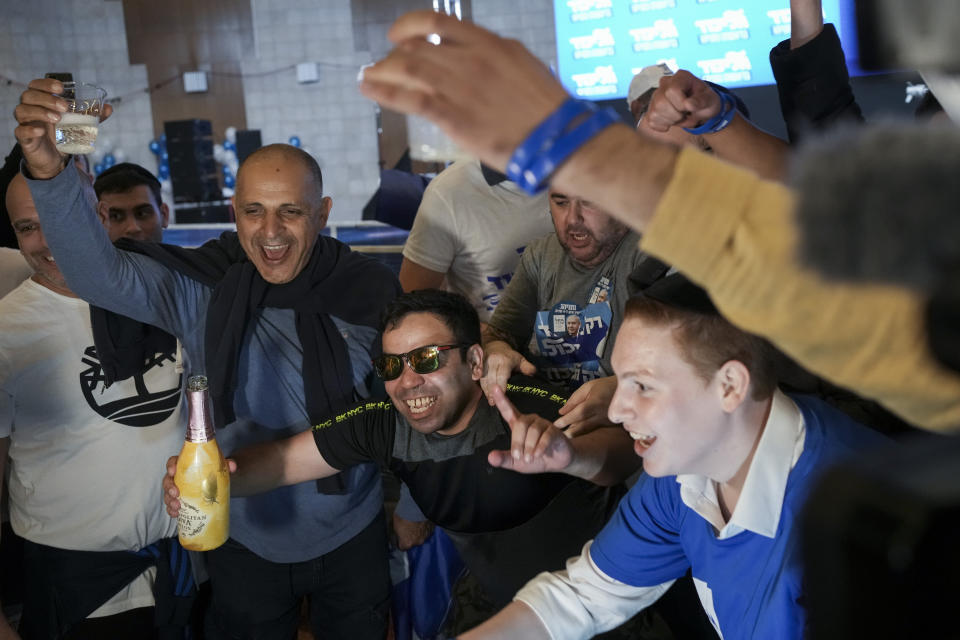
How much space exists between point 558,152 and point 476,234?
219cm

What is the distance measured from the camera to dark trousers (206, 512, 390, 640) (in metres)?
2.37

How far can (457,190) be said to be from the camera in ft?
9.50

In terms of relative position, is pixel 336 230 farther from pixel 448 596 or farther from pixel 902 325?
pixel 902 325

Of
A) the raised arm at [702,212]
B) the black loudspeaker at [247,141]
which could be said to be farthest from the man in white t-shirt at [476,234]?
the black loudspeaker at [247,141]

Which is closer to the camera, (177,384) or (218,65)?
(177,384)

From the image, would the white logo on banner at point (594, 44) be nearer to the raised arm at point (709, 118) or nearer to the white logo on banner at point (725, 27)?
the white logo on banner at point (725, 27)

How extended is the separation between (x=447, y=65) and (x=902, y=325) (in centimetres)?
38

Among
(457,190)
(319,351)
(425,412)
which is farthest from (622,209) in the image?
(457,190)

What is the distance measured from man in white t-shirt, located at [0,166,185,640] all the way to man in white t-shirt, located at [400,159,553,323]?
0.91 metres

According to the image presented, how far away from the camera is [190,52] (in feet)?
22.6

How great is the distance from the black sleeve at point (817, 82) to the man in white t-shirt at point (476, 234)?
1.19m

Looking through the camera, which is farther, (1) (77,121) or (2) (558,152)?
(1) (77,121)

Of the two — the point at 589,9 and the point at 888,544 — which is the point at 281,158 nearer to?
the point at 888,544

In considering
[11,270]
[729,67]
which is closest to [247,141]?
[729,67]
